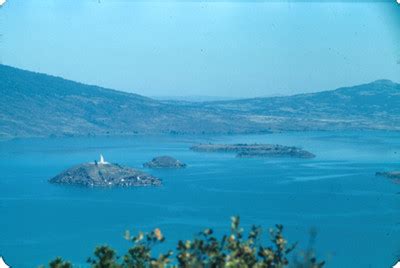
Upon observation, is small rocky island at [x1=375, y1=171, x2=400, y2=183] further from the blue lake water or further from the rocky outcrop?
the rocky outcrop

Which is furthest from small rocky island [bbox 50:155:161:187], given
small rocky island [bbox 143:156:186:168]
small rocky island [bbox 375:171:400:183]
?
small rocky island [bbox 375:171:400:183]

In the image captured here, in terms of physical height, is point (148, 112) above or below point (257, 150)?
above

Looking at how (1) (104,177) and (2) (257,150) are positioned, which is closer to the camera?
(1) (104,177)

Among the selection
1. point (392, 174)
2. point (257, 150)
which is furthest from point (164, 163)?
point (392, 174)

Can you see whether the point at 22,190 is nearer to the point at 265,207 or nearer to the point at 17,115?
the point at 265,207

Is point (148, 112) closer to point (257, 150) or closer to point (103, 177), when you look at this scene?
point (257, 150)

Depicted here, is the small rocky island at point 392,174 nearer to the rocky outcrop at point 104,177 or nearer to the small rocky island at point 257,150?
the small rocky island at point 257,150

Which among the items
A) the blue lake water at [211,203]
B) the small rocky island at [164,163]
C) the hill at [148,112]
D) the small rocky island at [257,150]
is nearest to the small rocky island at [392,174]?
the blue lake water at [211,203]

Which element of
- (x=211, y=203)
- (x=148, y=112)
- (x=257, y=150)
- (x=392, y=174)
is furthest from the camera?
(x=148, y=112)

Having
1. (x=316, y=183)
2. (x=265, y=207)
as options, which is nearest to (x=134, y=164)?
(x=316, y=183)
